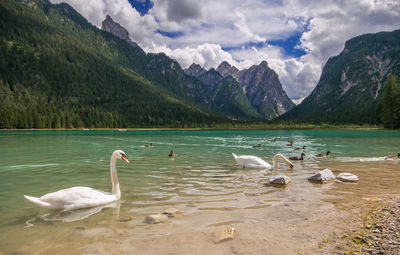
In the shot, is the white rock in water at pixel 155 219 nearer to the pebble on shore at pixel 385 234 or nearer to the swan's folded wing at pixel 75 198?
the swan's folded wing at pixel 75 198

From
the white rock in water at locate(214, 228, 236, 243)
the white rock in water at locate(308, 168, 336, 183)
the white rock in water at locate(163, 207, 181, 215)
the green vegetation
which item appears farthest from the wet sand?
the green vegetation

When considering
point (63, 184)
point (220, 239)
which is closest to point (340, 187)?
point (220, 239)

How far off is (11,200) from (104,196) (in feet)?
14.7

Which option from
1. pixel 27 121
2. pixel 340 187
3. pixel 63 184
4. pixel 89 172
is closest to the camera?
pixel 340 187

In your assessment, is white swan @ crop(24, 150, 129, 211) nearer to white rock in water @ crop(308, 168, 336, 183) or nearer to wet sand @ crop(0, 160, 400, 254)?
wet sand @ crop(0, 160, 400, 254)

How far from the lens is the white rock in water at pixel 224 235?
Answer: 654 centimetres

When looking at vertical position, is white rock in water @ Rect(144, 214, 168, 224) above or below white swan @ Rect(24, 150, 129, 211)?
below

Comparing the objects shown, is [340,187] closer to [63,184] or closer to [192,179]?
[192,179]

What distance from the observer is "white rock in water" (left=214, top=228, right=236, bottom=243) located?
654cm

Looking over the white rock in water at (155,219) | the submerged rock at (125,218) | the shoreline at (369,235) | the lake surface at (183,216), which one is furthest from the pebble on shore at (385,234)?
the submerged rock at (125,218)

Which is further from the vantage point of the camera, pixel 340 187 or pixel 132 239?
pixel 340 187

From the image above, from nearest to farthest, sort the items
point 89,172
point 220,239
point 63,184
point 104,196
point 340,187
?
1. point 220,239
2. point 104,196
3. point 340,187
4. point 63,184
5. point 89,172

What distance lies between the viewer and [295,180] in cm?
1504

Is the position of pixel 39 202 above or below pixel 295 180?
above
